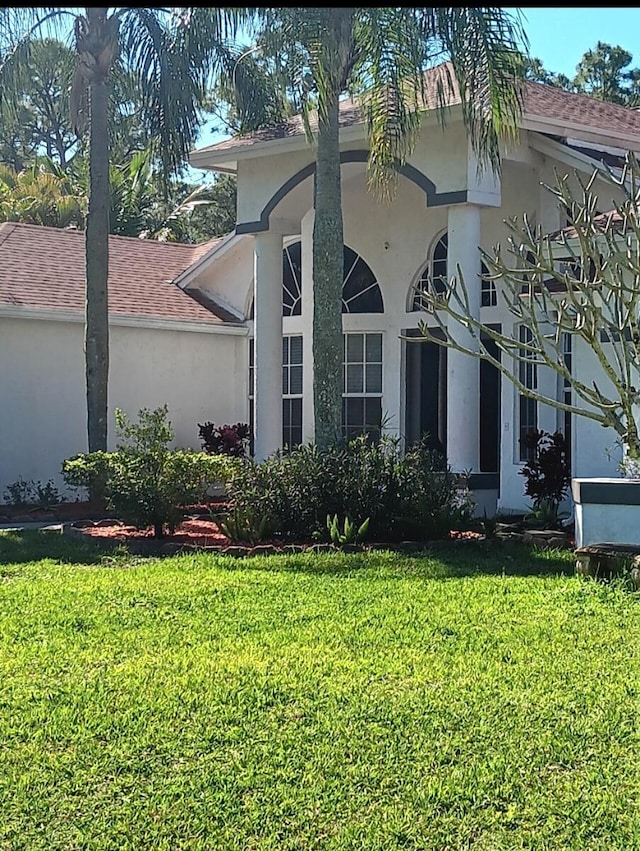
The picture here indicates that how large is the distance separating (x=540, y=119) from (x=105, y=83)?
6.27 m

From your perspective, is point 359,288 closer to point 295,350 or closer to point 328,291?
point 295,350

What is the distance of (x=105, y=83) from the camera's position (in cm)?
1595

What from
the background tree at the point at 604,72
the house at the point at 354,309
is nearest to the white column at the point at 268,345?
the house at the point at 354,309

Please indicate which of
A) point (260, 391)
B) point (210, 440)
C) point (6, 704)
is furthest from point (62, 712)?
point (210, 440)

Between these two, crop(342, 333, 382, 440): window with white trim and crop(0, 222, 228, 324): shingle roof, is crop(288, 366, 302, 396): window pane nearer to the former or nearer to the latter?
crop(342, 333, 382, 440): window with white trim

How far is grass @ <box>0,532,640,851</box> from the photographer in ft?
15.5

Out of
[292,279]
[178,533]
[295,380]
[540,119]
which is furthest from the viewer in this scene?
[292,279]

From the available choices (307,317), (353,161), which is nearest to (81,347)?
(307,317)

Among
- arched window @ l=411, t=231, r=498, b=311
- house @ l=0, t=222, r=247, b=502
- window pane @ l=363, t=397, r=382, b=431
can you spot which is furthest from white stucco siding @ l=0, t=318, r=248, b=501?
arched window @ l=411, t=231, r=498, b=311

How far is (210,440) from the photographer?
19.5m

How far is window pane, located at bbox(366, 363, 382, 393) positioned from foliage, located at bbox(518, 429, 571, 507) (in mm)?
4638

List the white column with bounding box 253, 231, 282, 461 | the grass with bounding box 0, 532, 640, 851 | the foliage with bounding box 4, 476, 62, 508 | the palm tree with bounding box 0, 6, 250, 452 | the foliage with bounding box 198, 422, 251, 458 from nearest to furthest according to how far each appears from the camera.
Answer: the grass with bounding box 0, 532, 640, 851 < the palm tree with bounding box 0, 6, 250, 452 < the foliage with bounding box 4, 476, 62, 508 < the white column with bounding box 253, 231, 282, 461 < the foliage with bounding box 198, 422, 251, 458

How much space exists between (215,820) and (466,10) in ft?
34.2

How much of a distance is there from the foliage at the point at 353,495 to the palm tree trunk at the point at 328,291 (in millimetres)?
908
